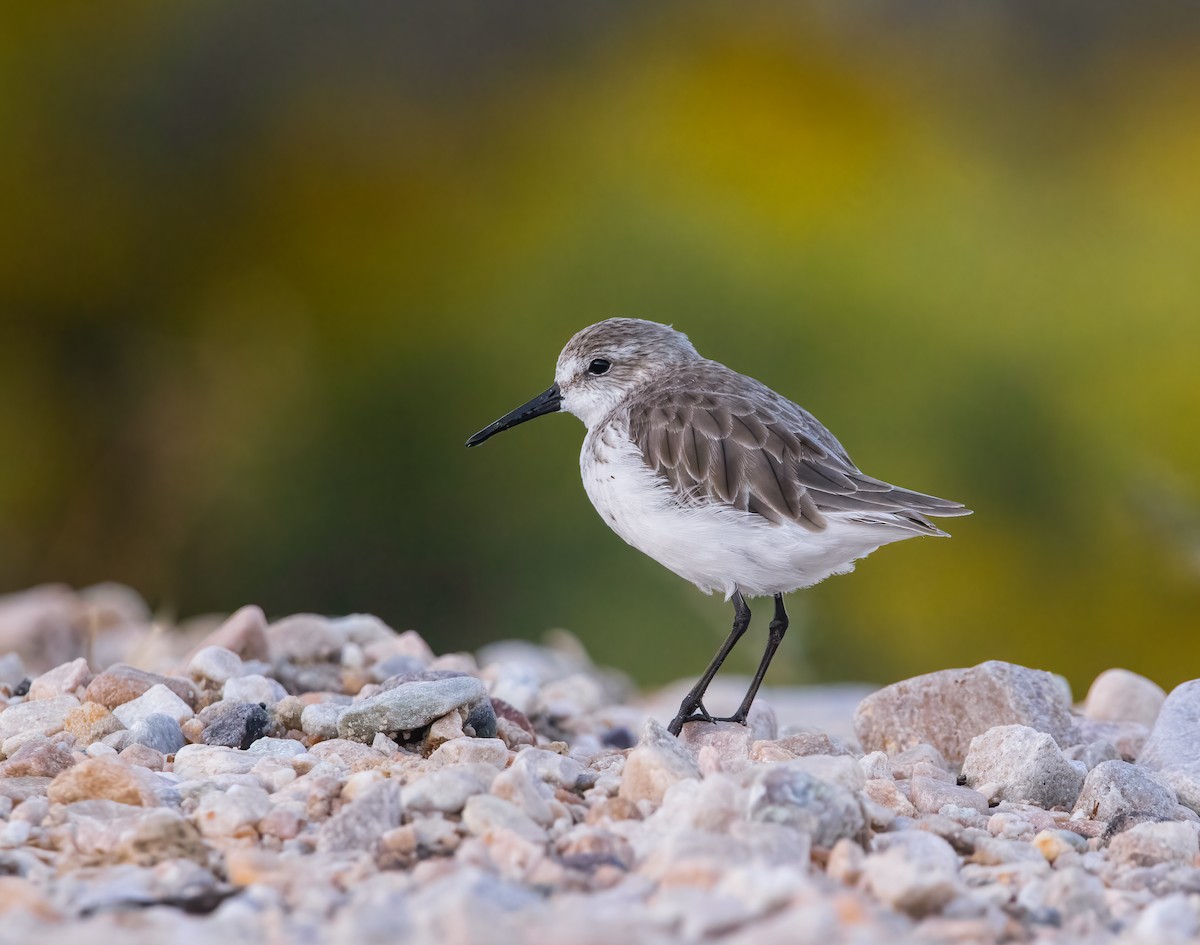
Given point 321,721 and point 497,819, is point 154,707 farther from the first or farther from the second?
point 497,819

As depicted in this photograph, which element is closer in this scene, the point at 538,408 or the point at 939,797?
the point at 939,797

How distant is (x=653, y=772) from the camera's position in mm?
3512

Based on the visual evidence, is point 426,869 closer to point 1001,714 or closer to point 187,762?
point 187,762

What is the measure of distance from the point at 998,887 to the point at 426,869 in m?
1.16

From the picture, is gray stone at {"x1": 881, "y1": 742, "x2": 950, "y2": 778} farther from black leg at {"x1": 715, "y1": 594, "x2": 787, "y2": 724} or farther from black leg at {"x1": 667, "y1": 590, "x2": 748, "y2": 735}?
black leg at {"x1": 667, "y1": 590, "x2": 748, "y2": 735}

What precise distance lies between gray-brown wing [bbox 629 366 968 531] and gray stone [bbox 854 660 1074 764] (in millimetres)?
578

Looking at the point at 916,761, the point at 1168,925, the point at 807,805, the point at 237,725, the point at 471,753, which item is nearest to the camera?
the point at 1168,925

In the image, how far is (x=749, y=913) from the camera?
257cm

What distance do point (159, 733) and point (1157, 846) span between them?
2.61 meters

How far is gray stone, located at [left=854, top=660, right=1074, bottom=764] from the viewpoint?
4.84 metres

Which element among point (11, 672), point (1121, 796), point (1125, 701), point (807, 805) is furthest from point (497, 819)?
point (1125, 701)

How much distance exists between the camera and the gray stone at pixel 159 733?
13.6ft

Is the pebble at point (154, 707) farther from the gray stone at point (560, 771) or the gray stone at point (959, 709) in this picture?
the gray stone at point (959, 709)

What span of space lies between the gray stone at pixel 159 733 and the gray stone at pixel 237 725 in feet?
0.33
